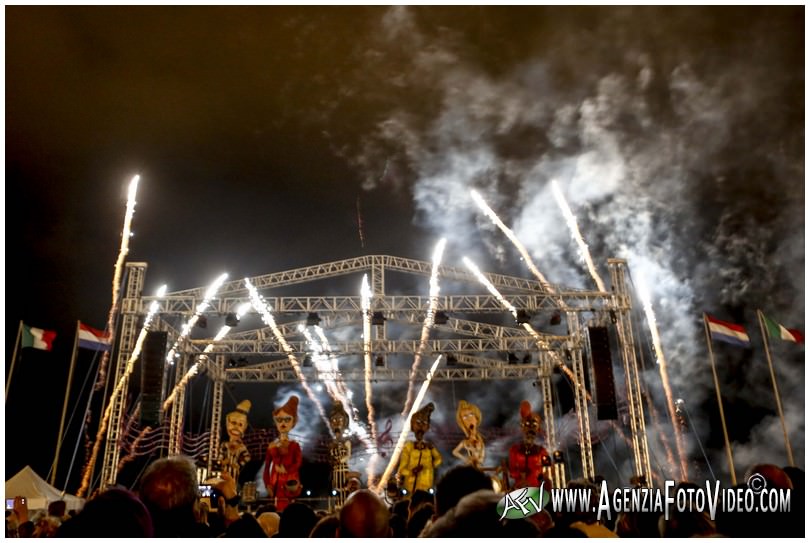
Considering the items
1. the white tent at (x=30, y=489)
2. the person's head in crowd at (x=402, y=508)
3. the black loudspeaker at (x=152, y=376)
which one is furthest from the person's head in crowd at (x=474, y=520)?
the black loudspeaker at (x=152, y=376)

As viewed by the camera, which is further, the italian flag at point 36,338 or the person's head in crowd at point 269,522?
the italian flag at point 36,338

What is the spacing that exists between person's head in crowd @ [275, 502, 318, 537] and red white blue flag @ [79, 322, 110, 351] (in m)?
12.7

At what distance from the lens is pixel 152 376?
1566 cm

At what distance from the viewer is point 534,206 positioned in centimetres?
1778

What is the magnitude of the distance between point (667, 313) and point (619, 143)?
7180 mm

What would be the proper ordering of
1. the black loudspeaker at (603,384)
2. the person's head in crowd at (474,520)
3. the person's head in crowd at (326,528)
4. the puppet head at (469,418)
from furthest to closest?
the black loudspeaker at (603,384) → the puppet head at (469,418) → the person's head in crowd at (326,528) → the person's head in crowd at (474,520)

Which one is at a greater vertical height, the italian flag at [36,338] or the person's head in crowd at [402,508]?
the italian flag at [36,338]

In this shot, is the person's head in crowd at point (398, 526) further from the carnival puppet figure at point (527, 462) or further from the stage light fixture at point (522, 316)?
the stage light fixture at point (522, 316)

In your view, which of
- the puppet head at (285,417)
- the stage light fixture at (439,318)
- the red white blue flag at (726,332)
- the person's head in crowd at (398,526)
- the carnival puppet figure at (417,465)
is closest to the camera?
the person's head in crowd at (398,526)

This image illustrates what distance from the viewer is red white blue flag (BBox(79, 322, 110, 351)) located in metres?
14.8

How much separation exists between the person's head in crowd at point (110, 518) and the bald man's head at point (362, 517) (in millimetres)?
945

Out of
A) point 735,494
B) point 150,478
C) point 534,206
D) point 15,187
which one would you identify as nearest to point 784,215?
point 534,206

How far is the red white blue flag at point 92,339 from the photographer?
14848 mm

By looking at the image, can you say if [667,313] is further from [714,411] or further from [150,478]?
[150,478]
